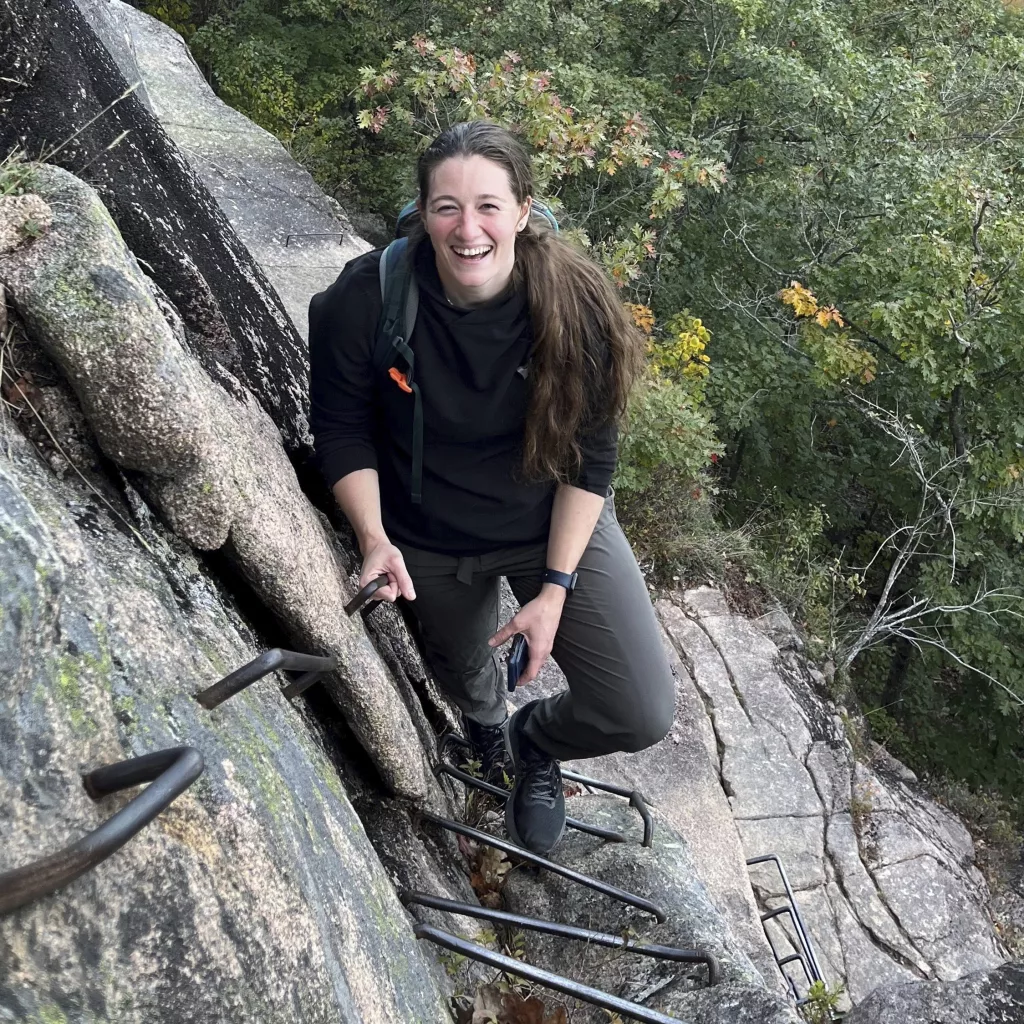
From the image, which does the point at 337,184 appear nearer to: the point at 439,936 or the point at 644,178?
the point at 644,178

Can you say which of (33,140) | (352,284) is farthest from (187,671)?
(33,140)

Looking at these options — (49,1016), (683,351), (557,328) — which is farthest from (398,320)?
(683,351)

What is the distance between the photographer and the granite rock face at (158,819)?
1.12 metres

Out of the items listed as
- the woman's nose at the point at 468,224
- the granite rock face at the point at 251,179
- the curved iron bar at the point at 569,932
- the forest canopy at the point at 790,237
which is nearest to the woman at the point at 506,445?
the woman's nose at the point at 468,224

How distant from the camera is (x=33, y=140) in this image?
223 centimetres

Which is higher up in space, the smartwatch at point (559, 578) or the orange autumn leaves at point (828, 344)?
the smartwatch at point (559, 578)

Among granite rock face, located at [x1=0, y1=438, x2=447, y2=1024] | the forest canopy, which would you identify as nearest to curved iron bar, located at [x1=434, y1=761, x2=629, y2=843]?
granite rock face, located at [x1=0, y1=438, x2=447, y2=1024]

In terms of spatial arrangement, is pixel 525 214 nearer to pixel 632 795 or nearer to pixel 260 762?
pixel 260 762

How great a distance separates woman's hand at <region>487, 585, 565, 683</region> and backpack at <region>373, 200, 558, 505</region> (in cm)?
60

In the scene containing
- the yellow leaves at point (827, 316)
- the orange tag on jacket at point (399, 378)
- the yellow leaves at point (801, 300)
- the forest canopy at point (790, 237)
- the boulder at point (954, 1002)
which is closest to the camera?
the orange tag on jacket at point (399, 378)

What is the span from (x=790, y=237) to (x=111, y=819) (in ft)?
37.2

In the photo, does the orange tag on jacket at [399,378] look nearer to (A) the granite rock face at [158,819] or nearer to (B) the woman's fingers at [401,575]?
(B) the woman's fingers at [401,575]

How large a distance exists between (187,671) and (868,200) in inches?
399

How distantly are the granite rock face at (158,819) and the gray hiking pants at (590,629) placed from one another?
958mm
